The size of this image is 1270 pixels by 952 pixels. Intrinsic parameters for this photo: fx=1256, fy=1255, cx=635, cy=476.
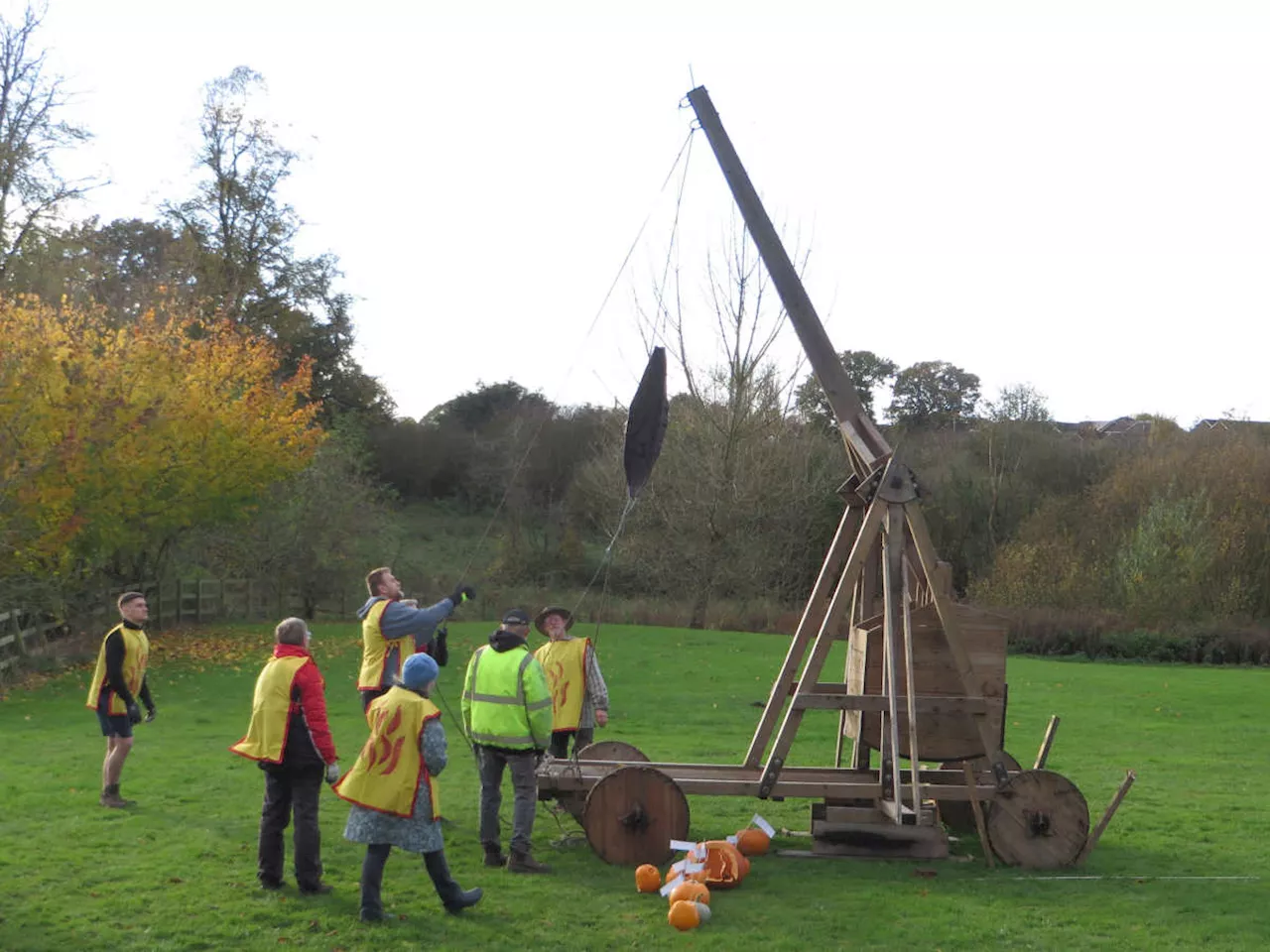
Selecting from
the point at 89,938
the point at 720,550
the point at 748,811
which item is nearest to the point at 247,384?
the point at 720,550

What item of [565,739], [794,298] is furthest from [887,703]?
[794,298]

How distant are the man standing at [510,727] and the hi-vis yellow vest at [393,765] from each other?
1.33m

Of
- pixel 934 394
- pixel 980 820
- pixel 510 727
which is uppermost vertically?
pixel 934 394

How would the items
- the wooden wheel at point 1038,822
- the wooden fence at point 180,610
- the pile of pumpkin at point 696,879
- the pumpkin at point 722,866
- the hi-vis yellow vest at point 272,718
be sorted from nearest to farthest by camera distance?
the pile of pumpkin at point 696,879
the hi-vis yellow vest at point 272,718
the pumpkin at point 722,866
the wooden wheel at point 1038,822
the wooden fence at point 180,610

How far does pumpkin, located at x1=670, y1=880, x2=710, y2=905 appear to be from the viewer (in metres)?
8.28

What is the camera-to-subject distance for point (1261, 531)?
3728 cm

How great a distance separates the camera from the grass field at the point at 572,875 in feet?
25.9

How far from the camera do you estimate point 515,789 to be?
369 inches

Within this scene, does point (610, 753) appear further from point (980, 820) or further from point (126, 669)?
point (126, 669)

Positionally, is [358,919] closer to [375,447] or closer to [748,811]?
[748,811]

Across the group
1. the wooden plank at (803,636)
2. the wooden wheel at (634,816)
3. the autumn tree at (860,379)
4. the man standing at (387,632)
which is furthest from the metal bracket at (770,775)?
the autumn tree at (860,379)

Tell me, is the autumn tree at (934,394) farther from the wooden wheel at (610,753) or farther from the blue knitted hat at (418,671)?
the blue knitted hat at (418,671)

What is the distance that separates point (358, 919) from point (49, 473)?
1743cm

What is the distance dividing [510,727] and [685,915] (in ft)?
6.52
